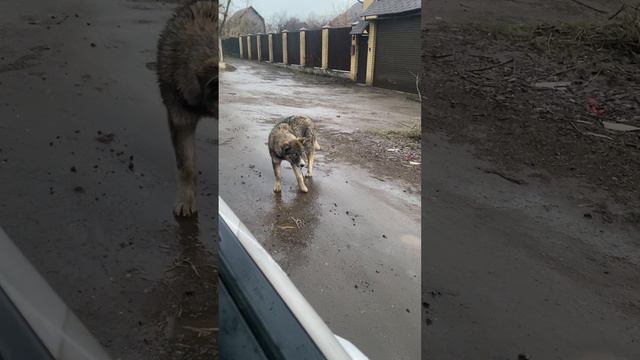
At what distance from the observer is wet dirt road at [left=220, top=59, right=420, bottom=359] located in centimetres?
185

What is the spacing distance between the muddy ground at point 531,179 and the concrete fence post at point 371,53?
40 centimetres

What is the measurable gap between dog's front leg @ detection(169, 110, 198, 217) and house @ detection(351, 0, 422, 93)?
1280 mm

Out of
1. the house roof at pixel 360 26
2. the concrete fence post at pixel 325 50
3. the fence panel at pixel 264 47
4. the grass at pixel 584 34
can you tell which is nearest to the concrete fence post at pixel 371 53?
the house roof at pixel 360 26

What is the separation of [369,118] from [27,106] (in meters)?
2.43

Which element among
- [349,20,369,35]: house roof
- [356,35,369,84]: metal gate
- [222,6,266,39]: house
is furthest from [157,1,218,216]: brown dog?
[356,35,369,84]: metal gate

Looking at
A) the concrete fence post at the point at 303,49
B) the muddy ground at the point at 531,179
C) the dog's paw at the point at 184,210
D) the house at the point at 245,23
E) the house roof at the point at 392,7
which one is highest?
the house roof at the point at 392,7

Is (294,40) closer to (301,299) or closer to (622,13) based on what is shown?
(301,299)

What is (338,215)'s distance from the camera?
294cm

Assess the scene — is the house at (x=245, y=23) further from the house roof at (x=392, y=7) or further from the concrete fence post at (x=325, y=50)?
the house roof at (x=392, y=7)

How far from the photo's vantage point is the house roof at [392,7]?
1.70 metres

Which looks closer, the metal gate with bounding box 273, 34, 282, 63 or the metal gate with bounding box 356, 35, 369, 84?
the metal gate with bounding box 273, 34, 282, 63

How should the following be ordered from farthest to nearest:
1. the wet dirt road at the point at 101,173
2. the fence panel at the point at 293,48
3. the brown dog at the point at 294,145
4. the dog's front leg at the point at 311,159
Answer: the dog's front leg at the point at 311,159 < the brown dog at the point at 294,145 < the fence panel at the point at 293,48 < the wet dirt road at the point at 101,173

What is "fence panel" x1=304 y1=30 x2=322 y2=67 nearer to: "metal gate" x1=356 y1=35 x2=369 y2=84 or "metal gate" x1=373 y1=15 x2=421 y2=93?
"metal gate" x1=373 y1=15 x2=421 y2=93

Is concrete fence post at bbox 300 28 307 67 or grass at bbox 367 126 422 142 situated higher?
concrete fence post at bbox 300 28 307 67
